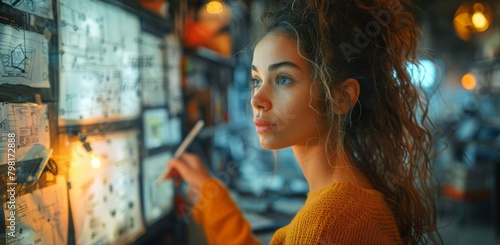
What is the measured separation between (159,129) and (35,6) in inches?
28.5

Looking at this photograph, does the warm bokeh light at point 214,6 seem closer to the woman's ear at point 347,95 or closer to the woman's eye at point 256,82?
the woman's eye at point 256,82

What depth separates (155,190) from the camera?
1403mm

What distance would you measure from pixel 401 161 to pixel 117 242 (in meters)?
0.80

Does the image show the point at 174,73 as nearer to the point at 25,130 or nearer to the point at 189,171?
the point at 189,171

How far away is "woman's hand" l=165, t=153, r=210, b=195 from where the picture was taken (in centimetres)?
137

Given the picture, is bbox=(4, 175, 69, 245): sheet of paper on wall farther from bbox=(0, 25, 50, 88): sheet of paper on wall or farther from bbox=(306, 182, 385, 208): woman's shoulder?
bbox=(306, 182, 385, 208): woman's shoulder

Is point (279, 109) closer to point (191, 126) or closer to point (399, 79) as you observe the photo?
point (399, 79)

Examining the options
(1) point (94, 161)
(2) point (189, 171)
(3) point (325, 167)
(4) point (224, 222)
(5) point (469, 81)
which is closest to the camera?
(3) point (325, 167)

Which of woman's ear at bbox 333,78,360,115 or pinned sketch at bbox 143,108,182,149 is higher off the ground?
woman's ear at bbox 333,78,360,115

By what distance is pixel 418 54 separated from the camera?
2.89 ft

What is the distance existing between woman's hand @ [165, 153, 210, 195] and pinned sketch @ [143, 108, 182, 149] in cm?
9

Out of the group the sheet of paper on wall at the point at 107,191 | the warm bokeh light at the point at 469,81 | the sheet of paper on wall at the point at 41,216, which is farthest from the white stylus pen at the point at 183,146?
the warm bokeh light at the point at 469,81

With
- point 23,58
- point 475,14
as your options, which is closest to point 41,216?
point 23,58

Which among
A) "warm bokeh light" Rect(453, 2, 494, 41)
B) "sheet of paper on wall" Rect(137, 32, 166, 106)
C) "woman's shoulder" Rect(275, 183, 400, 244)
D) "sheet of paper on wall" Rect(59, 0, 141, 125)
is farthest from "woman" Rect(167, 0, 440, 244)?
"warm bokeh light" Rect(453, 2, 494, 41)
